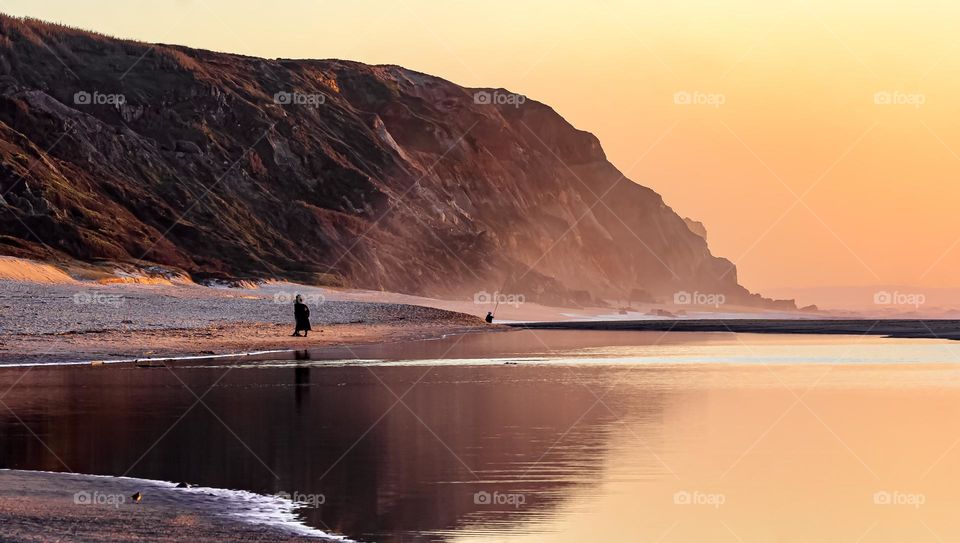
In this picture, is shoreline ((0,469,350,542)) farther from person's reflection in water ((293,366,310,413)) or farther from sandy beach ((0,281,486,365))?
sandy beach ((0,281,486,365))

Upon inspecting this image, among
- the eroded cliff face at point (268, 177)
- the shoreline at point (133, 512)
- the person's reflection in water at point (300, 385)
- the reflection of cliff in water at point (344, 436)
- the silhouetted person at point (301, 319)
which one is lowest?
the shoreline at point (133, 512)

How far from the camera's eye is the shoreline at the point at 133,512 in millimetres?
13664

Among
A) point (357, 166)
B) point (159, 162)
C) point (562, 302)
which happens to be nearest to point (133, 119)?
point (159, 162)

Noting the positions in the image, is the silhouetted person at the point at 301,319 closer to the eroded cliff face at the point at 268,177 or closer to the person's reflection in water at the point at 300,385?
the person's reflection in water at the point at 300,385

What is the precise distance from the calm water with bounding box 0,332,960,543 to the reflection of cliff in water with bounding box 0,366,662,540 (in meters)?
0.06

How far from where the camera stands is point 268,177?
147000mm

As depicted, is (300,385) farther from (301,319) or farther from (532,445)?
(301,319)

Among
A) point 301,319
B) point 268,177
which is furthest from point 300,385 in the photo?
point 268,177

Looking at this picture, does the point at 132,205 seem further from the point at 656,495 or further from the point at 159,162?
the point at 656,495

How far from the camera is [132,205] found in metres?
126

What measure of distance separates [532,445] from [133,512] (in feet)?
28.5

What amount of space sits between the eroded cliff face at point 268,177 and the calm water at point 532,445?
230 feet

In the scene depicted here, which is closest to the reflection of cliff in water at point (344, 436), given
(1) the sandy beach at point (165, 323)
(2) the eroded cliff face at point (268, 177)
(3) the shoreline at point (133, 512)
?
(3) the shoreline at point (133, 512)

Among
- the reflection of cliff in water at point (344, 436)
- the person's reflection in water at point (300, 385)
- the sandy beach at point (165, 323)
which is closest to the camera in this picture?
the reflection of cliff in water at point (344, 436)
